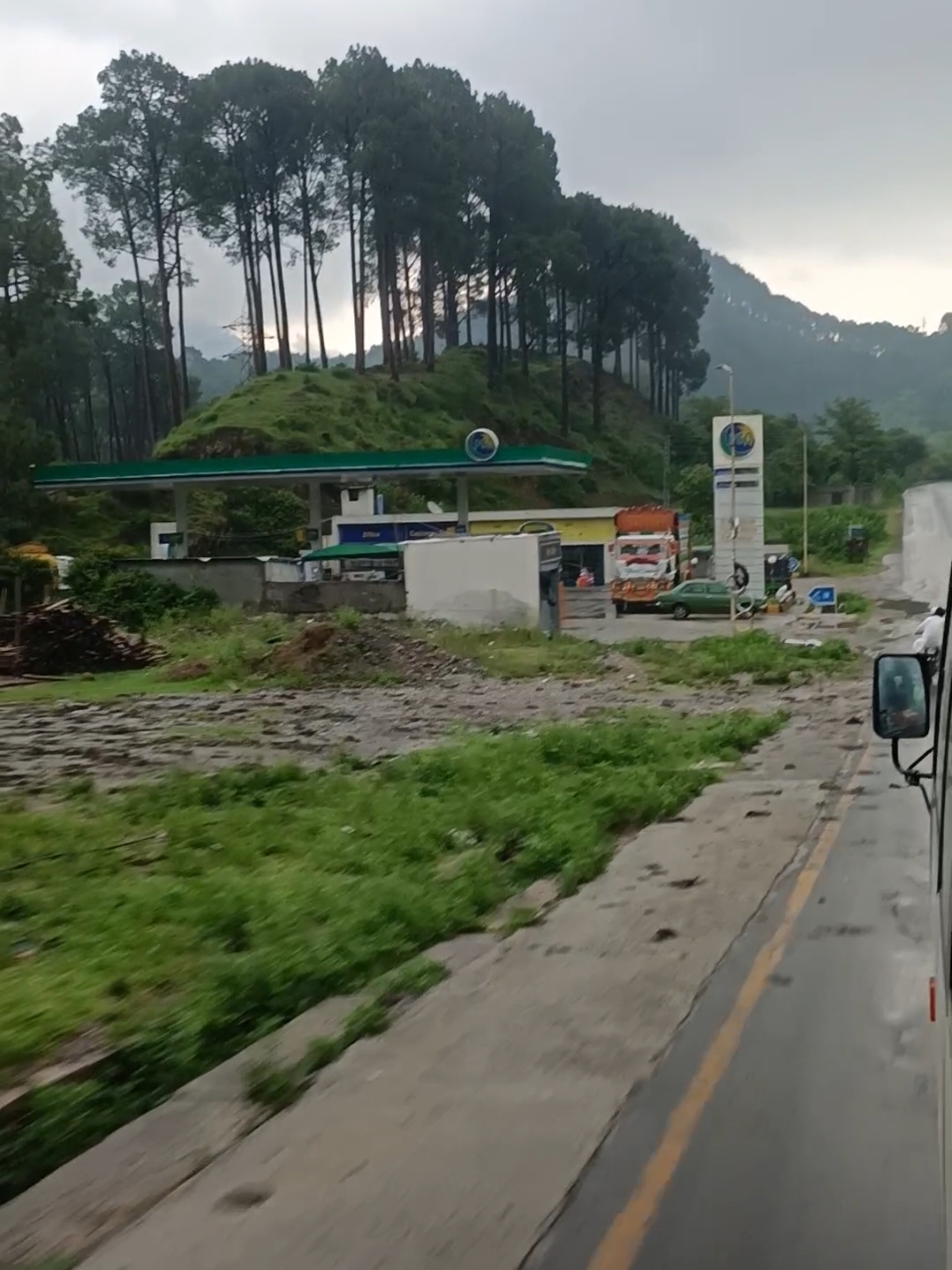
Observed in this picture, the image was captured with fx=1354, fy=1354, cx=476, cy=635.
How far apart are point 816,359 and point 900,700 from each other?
317 ft

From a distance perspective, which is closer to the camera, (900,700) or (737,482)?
(900,700)

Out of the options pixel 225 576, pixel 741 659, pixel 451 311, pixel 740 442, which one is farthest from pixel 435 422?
pixel 741 659

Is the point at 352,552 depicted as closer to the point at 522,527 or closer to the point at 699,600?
the point at 522,527

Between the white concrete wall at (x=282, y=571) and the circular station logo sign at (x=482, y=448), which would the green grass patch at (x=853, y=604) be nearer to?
the circular station logo sign at (x=482, y=448)

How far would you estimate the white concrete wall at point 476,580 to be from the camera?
4438 centimetres

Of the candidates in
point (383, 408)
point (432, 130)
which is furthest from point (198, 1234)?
point (432, 130)

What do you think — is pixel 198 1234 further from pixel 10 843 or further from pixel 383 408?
pixel 383 408

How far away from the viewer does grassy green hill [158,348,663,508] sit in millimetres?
79625

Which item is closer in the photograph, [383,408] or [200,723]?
[200,723]

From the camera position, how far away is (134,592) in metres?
50.8

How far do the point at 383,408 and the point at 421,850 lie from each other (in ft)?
270

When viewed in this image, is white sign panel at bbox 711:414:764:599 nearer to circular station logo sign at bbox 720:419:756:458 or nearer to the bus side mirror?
circular station logo sign at bbox 720:419:756:458

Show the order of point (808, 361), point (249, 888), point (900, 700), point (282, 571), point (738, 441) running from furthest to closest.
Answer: point (808, 361)
point (282, 571)
point (738, 441)
point (249, 888)
point (900, 700)

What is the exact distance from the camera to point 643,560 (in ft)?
185
